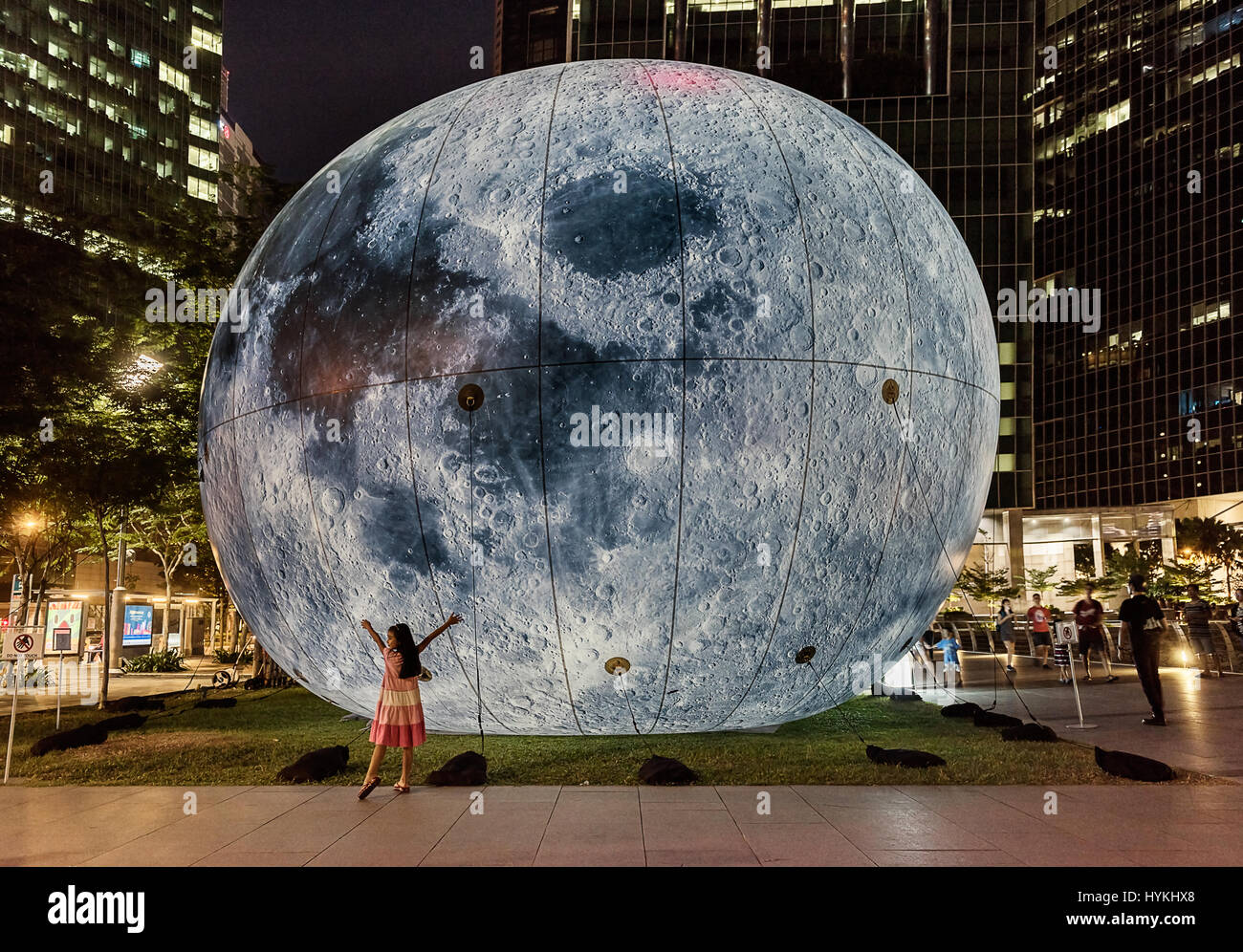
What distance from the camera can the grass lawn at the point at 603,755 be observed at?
905 centimetres

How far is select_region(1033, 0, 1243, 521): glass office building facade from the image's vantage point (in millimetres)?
80562

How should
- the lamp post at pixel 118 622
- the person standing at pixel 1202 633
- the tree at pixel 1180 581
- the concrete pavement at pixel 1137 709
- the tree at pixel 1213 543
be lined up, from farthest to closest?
1. the tree at pixel 1213 543
2. the tree at pixel 1180 581
3. the lamp post at pixel 118 622
4. the person standing at pixel 1202 633
5. the concrete pavement at pixel 1137 709

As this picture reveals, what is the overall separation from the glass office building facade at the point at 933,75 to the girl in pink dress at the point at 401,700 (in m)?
64.1

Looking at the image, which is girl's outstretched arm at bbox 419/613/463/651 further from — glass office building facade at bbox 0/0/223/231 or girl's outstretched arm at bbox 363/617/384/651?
glass office building facade at bbox 0/0/223/231

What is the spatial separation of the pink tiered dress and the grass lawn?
3.28ft

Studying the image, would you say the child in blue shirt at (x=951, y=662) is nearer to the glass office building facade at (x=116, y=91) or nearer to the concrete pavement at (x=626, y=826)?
the concrete pavement at (x=626, y=826)

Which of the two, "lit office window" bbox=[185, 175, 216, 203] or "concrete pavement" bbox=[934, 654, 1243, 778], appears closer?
"concrete pavement" bbox=[934, 654, 1243, 778]

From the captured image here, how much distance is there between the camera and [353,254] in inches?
348

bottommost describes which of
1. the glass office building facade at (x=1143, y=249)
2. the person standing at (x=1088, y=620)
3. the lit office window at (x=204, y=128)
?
the person standing at (x=1088, y=620)

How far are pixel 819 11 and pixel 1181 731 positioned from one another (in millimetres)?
74763

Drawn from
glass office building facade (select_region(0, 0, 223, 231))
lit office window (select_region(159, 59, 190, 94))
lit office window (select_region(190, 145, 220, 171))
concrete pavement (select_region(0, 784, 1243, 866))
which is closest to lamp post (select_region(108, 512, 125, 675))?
concrete pavement (select_region(0, 784, 1243, 866))

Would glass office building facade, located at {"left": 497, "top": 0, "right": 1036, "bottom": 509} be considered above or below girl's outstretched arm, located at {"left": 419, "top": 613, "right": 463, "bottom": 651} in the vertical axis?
above

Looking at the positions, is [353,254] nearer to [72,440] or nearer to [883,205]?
[883,205]

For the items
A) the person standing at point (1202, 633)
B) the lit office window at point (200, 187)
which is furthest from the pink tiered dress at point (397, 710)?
the lit office window at point (200, 187)
